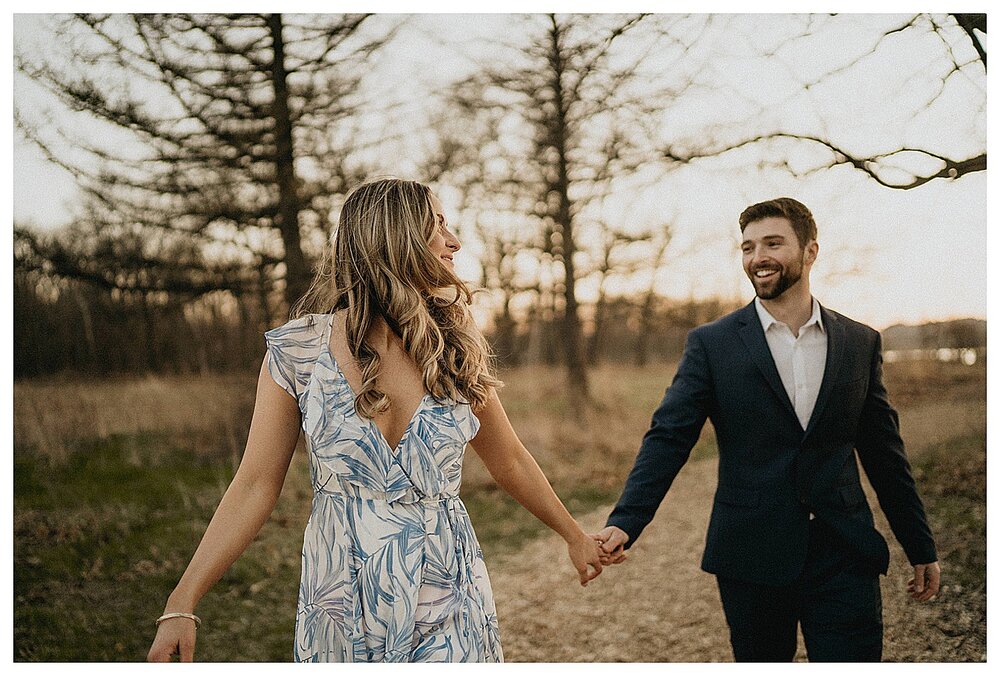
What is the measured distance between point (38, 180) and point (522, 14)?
285 cm

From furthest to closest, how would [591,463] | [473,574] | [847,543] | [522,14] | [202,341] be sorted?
[591,463] → [202,341] → [522,14] → [847,543] → [473,574]

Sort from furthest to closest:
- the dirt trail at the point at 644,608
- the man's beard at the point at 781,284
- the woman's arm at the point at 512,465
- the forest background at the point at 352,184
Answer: the forest background at the point at 352,184
the dirt trail at the point at 644,608
the man's beard at the point at 781,284
the woman's arm at the point at 512,465

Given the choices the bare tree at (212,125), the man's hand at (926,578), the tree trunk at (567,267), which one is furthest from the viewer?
the tree trunk at (567,267)

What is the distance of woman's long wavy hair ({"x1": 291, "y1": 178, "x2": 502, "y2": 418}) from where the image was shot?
6.40ft

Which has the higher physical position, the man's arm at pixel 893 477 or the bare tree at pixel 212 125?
the bare tree at pixel 212 125

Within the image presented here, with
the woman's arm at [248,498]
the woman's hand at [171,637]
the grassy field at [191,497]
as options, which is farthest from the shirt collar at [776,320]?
the grassy field at [191,497]

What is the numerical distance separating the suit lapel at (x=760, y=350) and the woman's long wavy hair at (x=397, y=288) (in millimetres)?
856

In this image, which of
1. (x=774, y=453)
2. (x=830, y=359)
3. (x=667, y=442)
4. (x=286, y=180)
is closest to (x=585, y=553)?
(x=667, y=442)

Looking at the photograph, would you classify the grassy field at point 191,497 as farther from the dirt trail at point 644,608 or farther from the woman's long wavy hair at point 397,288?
the woman's long wavy hair at point 397,288

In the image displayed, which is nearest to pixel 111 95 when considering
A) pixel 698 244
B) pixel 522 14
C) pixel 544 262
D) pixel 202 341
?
pixel 202 341

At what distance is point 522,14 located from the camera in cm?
496

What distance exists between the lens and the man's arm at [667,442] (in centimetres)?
258
